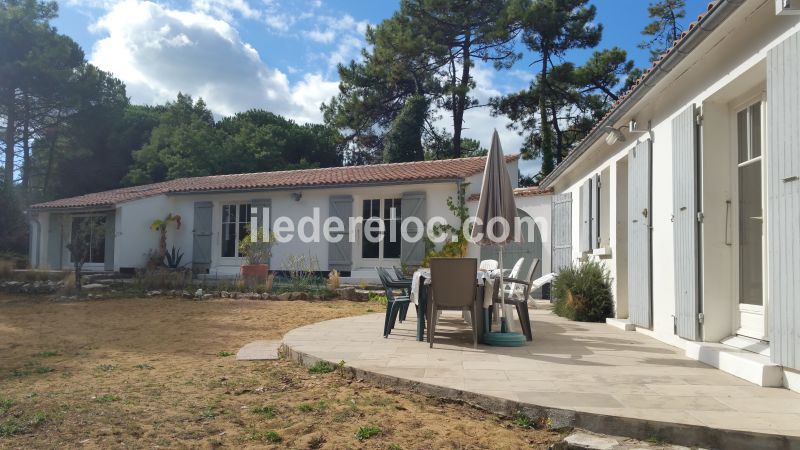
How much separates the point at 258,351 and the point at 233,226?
10637 millimetres

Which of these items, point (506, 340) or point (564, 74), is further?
point (564, 74)

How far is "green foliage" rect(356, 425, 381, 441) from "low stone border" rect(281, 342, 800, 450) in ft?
2.29

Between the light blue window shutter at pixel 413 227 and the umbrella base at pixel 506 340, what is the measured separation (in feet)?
24.5

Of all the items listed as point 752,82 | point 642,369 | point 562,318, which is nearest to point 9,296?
point 562,318

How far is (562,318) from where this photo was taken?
27.4 feet

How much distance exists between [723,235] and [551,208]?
6.93m

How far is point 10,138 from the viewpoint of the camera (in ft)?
80.1

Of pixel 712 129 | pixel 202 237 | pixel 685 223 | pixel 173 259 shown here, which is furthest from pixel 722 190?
pixel 173 259

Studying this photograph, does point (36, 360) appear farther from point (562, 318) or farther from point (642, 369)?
point (562, 318)

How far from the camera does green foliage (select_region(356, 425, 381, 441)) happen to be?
3.16 metres

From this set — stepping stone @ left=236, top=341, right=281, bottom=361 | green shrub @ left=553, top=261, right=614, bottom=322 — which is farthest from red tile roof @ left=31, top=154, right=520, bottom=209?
stepping stone @ left=236, top=341, right=281, bottom=361

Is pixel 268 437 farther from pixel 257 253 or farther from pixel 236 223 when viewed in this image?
pixel 236 223

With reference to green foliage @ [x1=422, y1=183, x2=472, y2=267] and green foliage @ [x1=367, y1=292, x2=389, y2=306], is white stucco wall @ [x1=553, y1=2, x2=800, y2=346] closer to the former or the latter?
green foliage @ [x1=422, y1=183, x2=472, y2=267]

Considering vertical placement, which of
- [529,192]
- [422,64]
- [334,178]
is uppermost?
[422,64]
